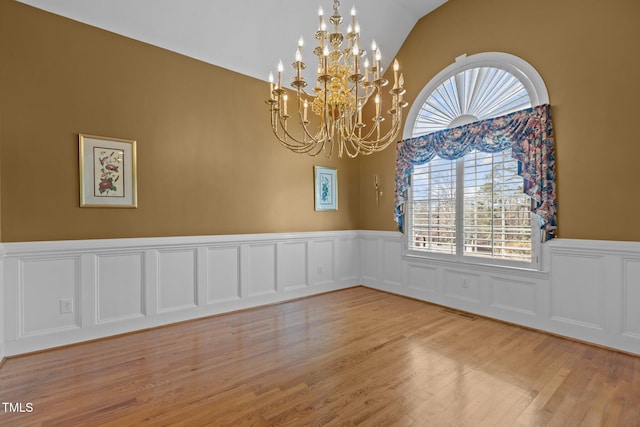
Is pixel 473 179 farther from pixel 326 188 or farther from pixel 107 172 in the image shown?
pixel 107 172

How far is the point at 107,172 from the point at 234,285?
6.60ft

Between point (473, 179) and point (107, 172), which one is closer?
point (107, 172)

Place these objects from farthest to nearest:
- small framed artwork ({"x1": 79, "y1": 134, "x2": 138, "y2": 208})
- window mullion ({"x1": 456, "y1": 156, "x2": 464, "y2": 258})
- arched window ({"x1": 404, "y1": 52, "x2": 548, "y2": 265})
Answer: window mullion ({"x1": 456, "y1": 156, "x2": 464, "y2": 258})
arched window ({"x1": 404, "y1": 52, "x2": 548, "y2": 265})
small framed artwork ({"x1": 79, "y1": 134, "x2": 138, "y2": 208})

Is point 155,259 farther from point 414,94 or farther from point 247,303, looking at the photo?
point 414,94

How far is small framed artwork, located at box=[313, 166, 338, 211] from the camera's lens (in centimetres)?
521

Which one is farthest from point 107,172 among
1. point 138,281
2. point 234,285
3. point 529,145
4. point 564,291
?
point 564,291

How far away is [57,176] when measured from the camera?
315 centimetres

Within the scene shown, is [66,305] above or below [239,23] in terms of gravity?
below

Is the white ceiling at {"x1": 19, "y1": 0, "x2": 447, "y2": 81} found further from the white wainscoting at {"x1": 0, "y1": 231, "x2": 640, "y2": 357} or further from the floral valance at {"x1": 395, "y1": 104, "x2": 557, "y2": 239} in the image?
the white wainscoting at {"x1": 0, "y1": 231, "x2": 640, "y2": 357}

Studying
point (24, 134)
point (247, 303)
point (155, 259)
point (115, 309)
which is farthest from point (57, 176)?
point (247, 303)

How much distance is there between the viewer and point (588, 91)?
10.5 ft

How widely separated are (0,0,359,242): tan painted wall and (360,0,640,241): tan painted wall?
3.20 metres

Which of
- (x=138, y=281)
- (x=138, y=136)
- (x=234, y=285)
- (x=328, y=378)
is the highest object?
(x=138, y=136)

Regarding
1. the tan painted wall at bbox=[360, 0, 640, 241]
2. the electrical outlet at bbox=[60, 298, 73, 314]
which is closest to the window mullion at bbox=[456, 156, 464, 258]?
the tan painted wall at bbox=[360, 0, 640, 241]
